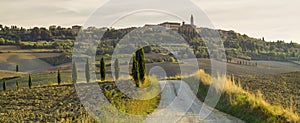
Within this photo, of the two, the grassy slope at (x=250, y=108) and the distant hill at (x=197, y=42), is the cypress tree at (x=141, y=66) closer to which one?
the grassy slope at (x=250, y=108)

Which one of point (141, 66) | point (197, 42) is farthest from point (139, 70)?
point (197, 42)

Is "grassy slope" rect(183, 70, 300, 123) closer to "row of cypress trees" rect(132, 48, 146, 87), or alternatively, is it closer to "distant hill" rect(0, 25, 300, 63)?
"row of cypress trees" rect(132, 48, 146, 87)

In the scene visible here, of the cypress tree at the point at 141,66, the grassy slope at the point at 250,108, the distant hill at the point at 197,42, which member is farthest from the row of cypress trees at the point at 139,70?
the distant hill at the point at 197,42

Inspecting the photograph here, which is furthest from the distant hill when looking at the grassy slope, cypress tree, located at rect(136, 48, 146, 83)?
the grassy slope

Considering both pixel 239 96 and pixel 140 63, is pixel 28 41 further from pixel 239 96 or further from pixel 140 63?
pixel 239 96

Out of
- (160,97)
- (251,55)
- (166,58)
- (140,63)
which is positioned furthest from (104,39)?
(160,97)

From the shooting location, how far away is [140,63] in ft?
97.0

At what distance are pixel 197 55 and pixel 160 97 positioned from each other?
65163 mm

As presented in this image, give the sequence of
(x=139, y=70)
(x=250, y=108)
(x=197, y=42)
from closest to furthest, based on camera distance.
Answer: (x=250, y=108)
(x=139, y=70)
(x=197, y=42)

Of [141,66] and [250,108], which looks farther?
[141,66]

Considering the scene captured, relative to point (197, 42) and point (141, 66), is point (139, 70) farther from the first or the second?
point (197, 42)

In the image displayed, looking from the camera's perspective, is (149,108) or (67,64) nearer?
(149,108)

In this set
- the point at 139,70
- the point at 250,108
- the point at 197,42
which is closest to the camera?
the point at 250,108

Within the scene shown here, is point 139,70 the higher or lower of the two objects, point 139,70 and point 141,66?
the lower
